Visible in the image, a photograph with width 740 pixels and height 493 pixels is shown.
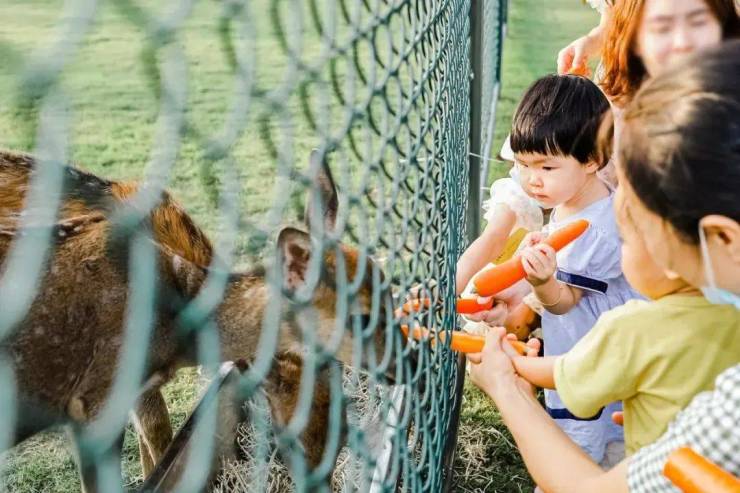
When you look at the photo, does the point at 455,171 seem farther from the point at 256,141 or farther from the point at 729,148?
the point at 256,141

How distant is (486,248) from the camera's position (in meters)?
2.65

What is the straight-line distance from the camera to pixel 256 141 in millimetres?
6129

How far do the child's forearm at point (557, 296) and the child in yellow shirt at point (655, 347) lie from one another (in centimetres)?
63

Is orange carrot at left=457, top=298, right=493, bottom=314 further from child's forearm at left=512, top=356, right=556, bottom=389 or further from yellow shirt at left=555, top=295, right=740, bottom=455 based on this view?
yellow shirt at left=555, top=295, right=740, bottom=455

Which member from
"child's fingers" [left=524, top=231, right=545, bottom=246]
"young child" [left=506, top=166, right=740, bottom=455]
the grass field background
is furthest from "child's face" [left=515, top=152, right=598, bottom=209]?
"young child" [left=506, top=166, right=740, bottom=455]

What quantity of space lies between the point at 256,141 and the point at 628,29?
398cm

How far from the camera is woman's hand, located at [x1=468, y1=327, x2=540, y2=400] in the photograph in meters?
1.67

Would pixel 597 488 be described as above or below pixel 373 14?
below

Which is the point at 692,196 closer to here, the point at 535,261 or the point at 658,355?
the point at 658,355

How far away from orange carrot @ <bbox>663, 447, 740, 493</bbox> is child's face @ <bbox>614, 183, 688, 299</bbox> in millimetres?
340

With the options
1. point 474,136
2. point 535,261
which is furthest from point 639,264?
point 474,136

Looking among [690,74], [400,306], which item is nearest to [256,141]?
[400,306]

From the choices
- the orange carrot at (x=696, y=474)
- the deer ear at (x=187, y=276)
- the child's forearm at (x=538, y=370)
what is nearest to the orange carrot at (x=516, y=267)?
the child's forearm at (x=538, y=370)

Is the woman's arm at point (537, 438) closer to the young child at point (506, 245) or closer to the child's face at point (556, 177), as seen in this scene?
the child's face at point (556, 177)
